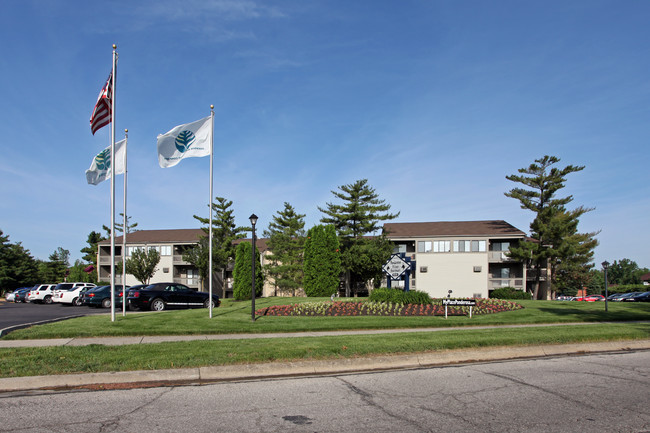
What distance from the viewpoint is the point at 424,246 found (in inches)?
1804

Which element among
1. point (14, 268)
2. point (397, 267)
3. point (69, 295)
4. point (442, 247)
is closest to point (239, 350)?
point (397, 267)

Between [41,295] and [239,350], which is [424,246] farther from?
[239,350]

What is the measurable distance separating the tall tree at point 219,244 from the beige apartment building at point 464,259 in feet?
51.7

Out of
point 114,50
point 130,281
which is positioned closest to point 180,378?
point 114,50

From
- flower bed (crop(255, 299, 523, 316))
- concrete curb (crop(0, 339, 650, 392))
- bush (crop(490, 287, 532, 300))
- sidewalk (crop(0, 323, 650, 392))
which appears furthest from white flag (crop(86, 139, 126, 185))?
bush (crop(490, 287, 532, 300))

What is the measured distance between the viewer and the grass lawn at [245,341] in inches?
341

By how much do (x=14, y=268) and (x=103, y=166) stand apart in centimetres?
4964

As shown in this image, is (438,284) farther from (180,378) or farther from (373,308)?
(180,378)

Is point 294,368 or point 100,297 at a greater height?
point 294,368

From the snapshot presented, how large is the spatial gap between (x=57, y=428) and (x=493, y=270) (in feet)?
151

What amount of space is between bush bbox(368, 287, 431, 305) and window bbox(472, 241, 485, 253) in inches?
953

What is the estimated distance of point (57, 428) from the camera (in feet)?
18.0

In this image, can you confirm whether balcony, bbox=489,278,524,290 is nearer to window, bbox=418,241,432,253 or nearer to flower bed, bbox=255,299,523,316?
window, bbox=418,241,432,253

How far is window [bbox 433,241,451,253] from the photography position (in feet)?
149
